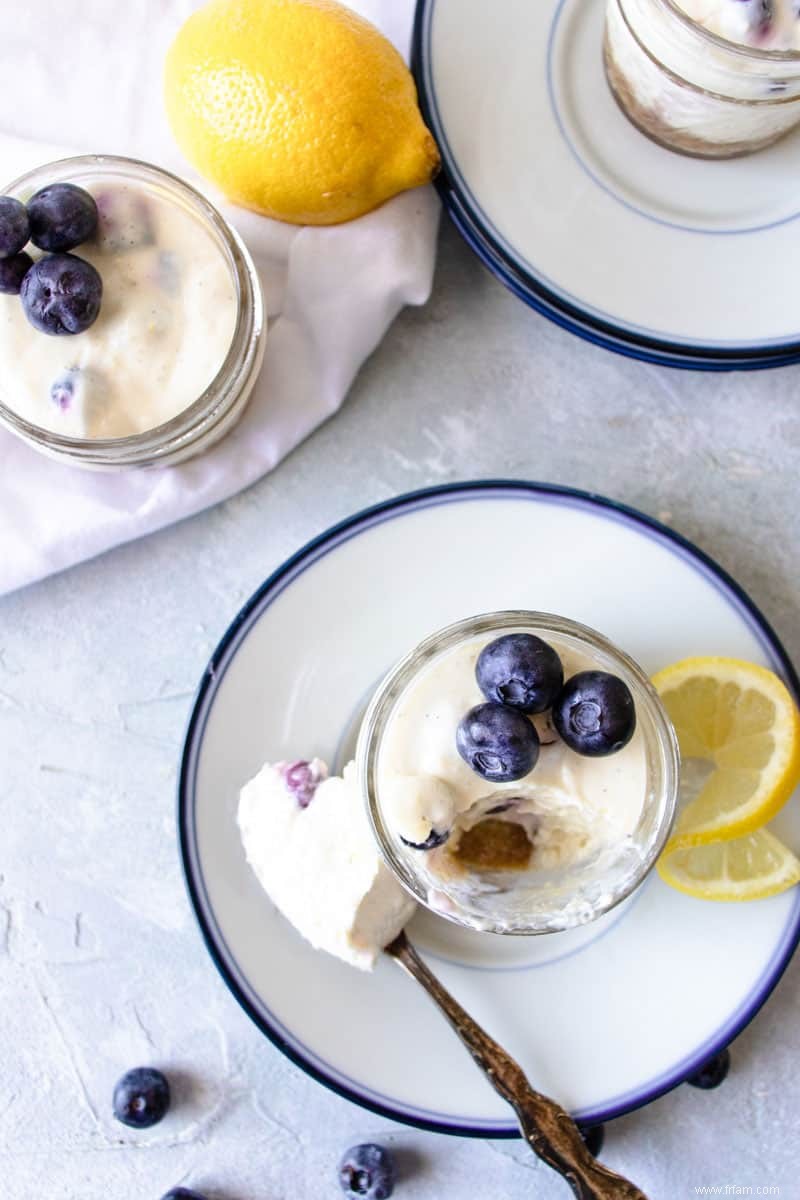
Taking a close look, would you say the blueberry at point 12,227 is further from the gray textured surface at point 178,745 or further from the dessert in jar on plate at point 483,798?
the dessert in jar on plate at point 483,798

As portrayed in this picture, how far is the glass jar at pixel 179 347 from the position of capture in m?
1.20

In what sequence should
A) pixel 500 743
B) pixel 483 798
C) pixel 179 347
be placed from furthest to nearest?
pixel 179 347
pixel 483 798
pixel 500 743

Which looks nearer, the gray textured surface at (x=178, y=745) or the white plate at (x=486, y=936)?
the white plate at (x=486, y=936)

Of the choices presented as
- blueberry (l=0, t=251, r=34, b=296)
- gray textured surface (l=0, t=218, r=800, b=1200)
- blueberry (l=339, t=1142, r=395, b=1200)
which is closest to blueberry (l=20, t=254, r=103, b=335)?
blueberry (l=0, t=251, r=34, b=296)

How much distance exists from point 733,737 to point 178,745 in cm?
67

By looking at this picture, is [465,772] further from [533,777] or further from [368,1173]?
[368,1173]

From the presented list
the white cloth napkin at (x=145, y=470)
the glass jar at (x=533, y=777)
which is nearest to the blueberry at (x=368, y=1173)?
the glass jar at (x=533, y=777)

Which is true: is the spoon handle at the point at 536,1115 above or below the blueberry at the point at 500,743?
below

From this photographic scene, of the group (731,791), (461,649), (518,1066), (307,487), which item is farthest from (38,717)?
(731,791)

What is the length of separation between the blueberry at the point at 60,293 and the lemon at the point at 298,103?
214mm

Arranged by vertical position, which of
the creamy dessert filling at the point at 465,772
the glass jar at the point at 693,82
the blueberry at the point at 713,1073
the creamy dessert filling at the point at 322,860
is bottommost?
the blueberry at the point at 713,1073

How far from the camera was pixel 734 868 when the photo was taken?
1240 mm

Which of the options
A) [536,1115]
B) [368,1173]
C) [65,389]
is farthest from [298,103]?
[368,1173]

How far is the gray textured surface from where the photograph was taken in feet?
4.54
